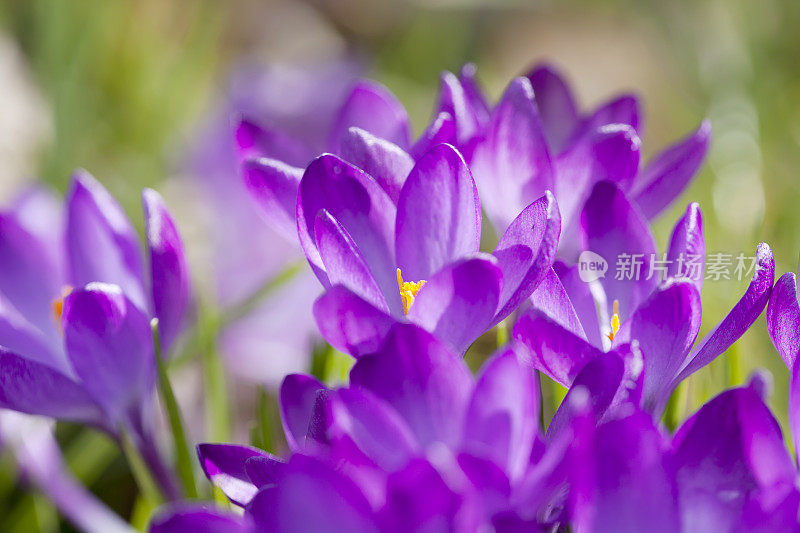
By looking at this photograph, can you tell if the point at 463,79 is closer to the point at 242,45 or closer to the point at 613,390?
the point at 613,390

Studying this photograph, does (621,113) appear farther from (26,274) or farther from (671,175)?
(26,274)

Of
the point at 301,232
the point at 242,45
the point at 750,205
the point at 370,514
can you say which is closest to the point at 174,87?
the point at 242,45

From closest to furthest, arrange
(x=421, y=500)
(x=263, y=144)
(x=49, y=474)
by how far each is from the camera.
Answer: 1. (x=421, y=500)
2. (x=263, y=144)
3. (x=49, y=474)

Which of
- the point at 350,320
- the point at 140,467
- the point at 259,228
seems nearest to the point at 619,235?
the point at 350,320

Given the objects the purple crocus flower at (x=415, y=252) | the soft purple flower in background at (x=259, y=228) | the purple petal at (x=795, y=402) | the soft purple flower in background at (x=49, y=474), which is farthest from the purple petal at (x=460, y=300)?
the soft purple flower in background at (x=259, y=228)

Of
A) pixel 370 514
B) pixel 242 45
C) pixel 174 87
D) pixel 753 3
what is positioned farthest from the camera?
pixel 242 45

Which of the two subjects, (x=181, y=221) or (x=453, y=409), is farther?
(x=181, y=221)
